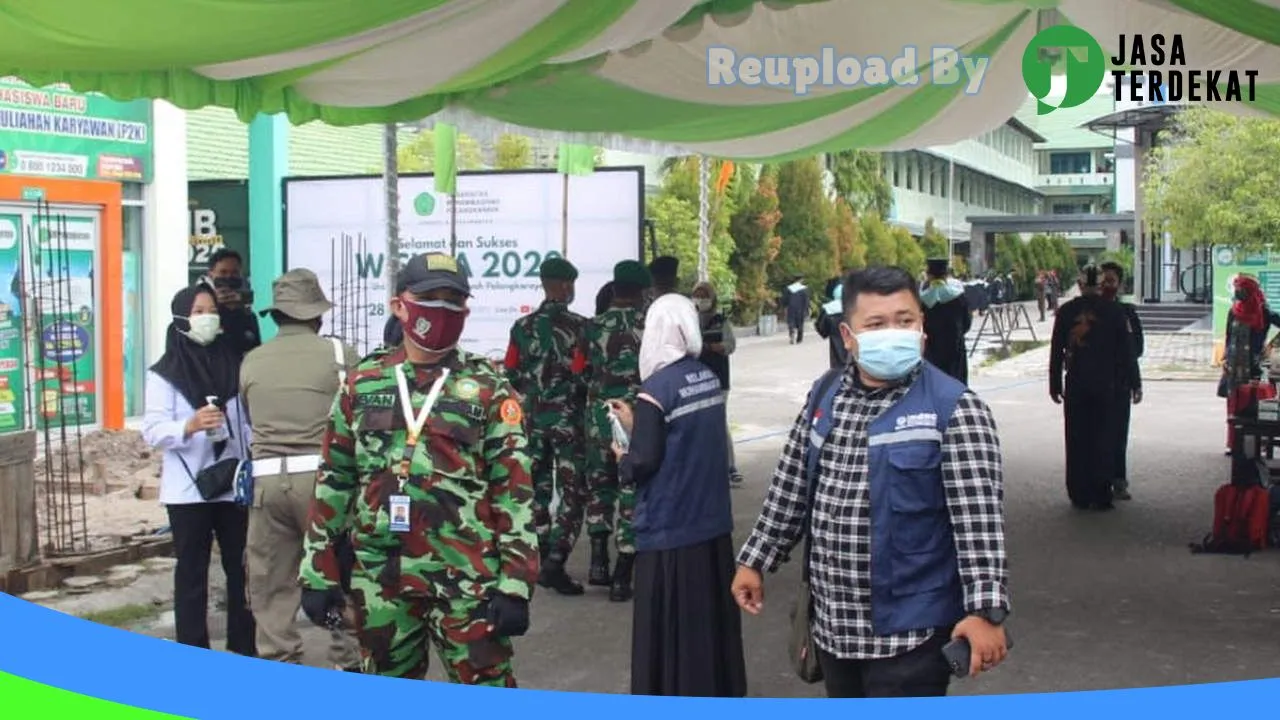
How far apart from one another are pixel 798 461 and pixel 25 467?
17.1 feet

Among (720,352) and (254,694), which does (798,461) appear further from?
(720,352)

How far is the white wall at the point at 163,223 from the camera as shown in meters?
14.9

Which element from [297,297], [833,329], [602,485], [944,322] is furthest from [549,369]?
[944,322]

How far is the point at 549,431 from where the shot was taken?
7.92 m

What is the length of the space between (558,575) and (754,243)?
2609 cm

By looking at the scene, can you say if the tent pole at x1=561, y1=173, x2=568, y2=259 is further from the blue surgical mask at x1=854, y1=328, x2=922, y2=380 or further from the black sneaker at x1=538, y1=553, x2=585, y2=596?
the blue surgical mask at x1=854, y1=328, x2=922, y2=380

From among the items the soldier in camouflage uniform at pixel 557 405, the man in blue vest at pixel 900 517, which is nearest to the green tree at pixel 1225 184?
the soldier in camouflage uniform at pixel 557 405

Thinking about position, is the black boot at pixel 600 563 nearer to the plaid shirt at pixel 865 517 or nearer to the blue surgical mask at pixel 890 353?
the plaid shirt at pixel 865 517

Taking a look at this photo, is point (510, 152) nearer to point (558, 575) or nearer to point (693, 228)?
point (693, 228)

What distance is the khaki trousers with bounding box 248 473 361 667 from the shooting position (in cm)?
552

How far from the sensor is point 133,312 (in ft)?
Answer: 48.9

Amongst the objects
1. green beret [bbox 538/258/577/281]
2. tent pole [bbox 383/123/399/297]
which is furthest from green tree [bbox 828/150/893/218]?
green beret [bbox 538/258/577/281]

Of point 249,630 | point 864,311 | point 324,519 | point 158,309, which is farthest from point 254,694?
point 158,309

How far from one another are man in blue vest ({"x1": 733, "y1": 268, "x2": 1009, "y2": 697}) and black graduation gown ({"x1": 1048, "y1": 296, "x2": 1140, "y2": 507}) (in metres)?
6.65
